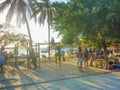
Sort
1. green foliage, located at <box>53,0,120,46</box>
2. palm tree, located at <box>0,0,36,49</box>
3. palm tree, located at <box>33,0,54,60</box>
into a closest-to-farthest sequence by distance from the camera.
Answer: green foliage, located at <box>53,0,120,46</box> → palm tree, located at <box>0,0,36,49</box> → palm tree, located at <box>33,0,54,60</box>

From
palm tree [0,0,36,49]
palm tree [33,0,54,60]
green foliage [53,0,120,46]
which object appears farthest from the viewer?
palm tree [33,0,54,60]

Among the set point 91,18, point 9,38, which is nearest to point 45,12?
point 9,38

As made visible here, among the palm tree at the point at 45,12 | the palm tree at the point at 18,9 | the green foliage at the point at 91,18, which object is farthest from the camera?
the palm tree at the point at 45,12

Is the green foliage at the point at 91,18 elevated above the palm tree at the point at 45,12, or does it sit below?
below

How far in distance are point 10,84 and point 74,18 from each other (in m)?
8.04

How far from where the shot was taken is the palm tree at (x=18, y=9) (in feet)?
82.1

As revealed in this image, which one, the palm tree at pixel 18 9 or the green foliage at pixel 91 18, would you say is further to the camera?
the palm tree at pixel 18 9

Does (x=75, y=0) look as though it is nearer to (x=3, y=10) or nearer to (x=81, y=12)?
(x=81, y=12)

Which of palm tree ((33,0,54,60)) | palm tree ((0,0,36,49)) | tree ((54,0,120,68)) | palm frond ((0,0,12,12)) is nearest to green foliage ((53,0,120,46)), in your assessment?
tree ((54,0,120,68))

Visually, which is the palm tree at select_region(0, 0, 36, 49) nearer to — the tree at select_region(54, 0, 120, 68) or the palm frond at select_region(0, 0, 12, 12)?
the palm frond at select_region(0, 0, 12, 12)

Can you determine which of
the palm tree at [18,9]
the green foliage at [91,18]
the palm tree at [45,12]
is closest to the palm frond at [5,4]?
the palm tree at [18,9]

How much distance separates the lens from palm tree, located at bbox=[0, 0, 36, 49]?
2502 cm

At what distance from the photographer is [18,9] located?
25.4 m

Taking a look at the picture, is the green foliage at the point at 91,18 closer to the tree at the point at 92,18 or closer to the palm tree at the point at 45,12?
the tree at the point at 92,18
